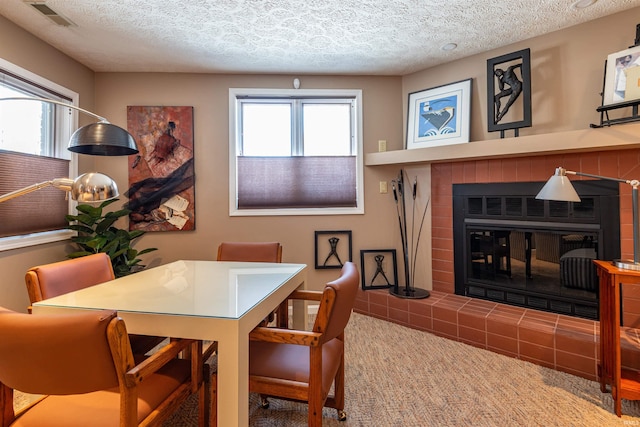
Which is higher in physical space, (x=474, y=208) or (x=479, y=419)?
(x=474, y=208)

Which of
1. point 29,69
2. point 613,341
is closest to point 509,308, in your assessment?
point 613,341

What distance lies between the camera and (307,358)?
1.40m

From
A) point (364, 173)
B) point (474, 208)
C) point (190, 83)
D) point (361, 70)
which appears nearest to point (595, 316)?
point (474, 208)

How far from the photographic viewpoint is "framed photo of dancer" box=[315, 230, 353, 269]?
10.6 feet

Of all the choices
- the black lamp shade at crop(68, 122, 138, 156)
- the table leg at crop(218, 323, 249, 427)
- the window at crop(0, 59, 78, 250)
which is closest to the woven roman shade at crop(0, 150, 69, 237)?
the window at crop(0, 59, 78, 250)

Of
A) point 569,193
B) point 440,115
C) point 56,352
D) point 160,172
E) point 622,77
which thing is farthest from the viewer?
point 160,172

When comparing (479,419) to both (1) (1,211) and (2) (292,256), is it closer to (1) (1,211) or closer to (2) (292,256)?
(2) (292,256)

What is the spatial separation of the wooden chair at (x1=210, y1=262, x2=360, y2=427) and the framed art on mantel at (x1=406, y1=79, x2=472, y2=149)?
203cm

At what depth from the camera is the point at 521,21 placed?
7.50 ft

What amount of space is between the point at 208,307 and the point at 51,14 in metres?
2.39

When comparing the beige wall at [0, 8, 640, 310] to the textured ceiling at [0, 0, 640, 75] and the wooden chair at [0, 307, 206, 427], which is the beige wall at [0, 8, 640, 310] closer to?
the textured ceiling at [0, 0, 640, 75]

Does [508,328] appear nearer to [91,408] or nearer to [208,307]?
[208,307]

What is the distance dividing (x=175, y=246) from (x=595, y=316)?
11.7 ft

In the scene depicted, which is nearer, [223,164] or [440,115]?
[440,115]
